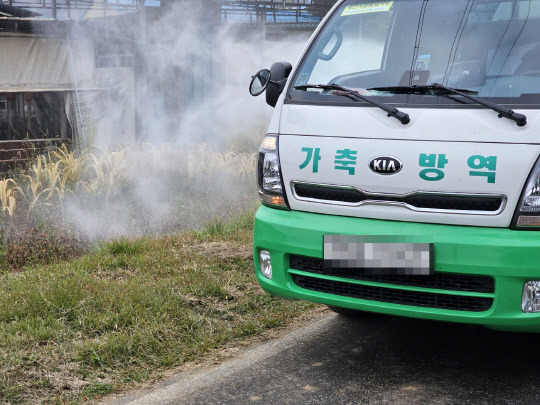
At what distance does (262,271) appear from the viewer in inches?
143

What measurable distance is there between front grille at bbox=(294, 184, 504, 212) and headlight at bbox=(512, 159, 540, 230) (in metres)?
0.09

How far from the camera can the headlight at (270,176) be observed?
3.56m

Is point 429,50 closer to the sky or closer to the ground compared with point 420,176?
closer to the sky

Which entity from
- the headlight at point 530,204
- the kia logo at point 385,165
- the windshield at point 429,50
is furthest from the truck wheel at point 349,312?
the headlight at point 530,204

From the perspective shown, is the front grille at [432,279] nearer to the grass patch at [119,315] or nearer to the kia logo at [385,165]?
the kia logo at [385,165]

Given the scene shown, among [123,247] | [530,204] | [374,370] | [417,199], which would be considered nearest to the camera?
[530,204]

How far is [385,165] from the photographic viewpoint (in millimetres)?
3186

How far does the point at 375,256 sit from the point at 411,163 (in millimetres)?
469

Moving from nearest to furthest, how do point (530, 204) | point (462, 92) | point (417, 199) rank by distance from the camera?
point (530, 204) < point (417, 199) < point (462, 92)

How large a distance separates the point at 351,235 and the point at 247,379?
3.12 ft

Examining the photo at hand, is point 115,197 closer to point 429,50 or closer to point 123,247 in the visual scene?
point 123,247

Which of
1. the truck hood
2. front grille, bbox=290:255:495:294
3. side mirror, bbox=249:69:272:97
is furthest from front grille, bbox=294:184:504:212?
side mirror, bbox=249:69:272:97

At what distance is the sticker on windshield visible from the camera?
3.95m

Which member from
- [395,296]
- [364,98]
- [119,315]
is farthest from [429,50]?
[119,315]
